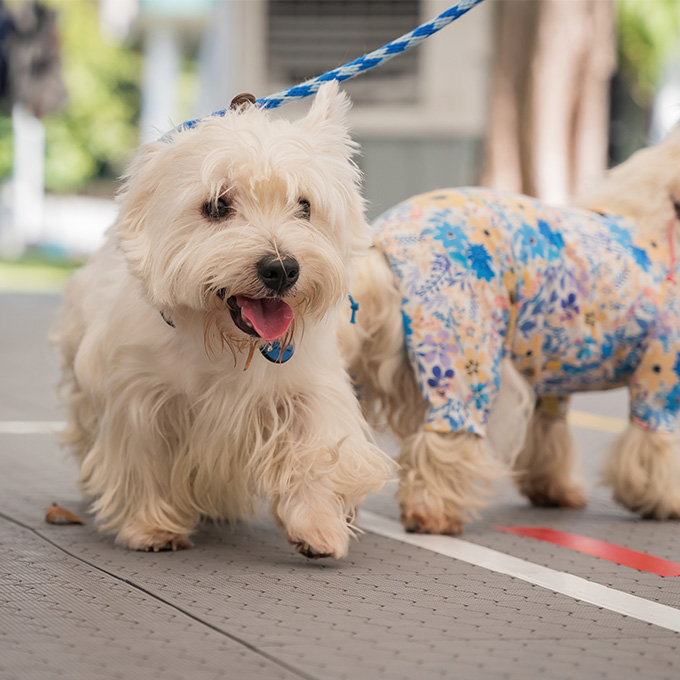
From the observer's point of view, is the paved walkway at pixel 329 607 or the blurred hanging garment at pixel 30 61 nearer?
the paved walkway at pixel 329 607

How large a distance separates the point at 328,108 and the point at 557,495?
2073 mm

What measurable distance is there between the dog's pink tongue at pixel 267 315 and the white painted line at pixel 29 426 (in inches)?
116

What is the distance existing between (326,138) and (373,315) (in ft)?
2.51

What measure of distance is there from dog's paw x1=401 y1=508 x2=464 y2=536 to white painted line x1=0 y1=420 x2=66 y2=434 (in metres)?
2.50

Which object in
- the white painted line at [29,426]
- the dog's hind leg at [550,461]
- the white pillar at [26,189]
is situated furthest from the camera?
the white pillar at [26,189]

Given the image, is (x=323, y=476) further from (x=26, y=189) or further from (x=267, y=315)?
Answer: (x=26, y=189)

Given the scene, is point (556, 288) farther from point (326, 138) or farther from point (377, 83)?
point (377, 83)

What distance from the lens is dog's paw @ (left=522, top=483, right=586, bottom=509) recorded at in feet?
16.4

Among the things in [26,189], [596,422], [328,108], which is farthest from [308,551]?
[26,189]

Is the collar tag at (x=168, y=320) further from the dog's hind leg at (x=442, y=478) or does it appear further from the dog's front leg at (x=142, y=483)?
the dog's hind leg at (x=442, y=478)

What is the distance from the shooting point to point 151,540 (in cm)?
378

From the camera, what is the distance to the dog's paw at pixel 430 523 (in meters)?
4.21

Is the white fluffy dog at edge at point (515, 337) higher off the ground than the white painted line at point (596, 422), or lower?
higher

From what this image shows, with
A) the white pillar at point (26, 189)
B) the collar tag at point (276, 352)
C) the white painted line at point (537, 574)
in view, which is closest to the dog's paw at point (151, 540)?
the collar tag at point (276, 352)
